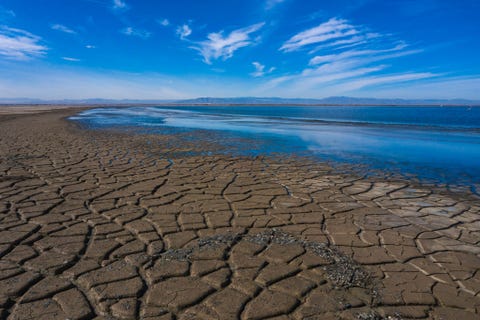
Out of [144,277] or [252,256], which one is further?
[252,256]

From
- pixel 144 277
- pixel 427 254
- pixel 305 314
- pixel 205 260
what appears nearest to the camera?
pixel 305 314

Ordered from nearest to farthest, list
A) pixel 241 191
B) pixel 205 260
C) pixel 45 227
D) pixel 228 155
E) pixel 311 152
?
pixel 205 260 < pixel 45 227 < pixel 241 191 < pixel 228 155 < pixel 311 152

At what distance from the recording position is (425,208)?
4.14 meters

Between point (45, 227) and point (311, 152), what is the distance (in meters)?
7.42

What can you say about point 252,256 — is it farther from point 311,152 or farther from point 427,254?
point 311,152

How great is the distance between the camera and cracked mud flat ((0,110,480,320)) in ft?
6.84

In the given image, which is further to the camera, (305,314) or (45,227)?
(45,227)

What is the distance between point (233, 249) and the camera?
2.88 metres

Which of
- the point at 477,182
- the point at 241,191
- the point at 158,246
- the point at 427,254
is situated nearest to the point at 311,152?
the point at 477,182

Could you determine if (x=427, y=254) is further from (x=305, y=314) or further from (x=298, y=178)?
(x=298, y=178)

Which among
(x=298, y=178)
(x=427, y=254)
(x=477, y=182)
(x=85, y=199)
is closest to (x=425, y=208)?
(x=427, y=254)

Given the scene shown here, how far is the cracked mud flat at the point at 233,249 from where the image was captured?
209 cm

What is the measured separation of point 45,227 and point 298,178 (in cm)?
424

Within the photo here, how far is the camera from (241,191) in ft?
15.8
